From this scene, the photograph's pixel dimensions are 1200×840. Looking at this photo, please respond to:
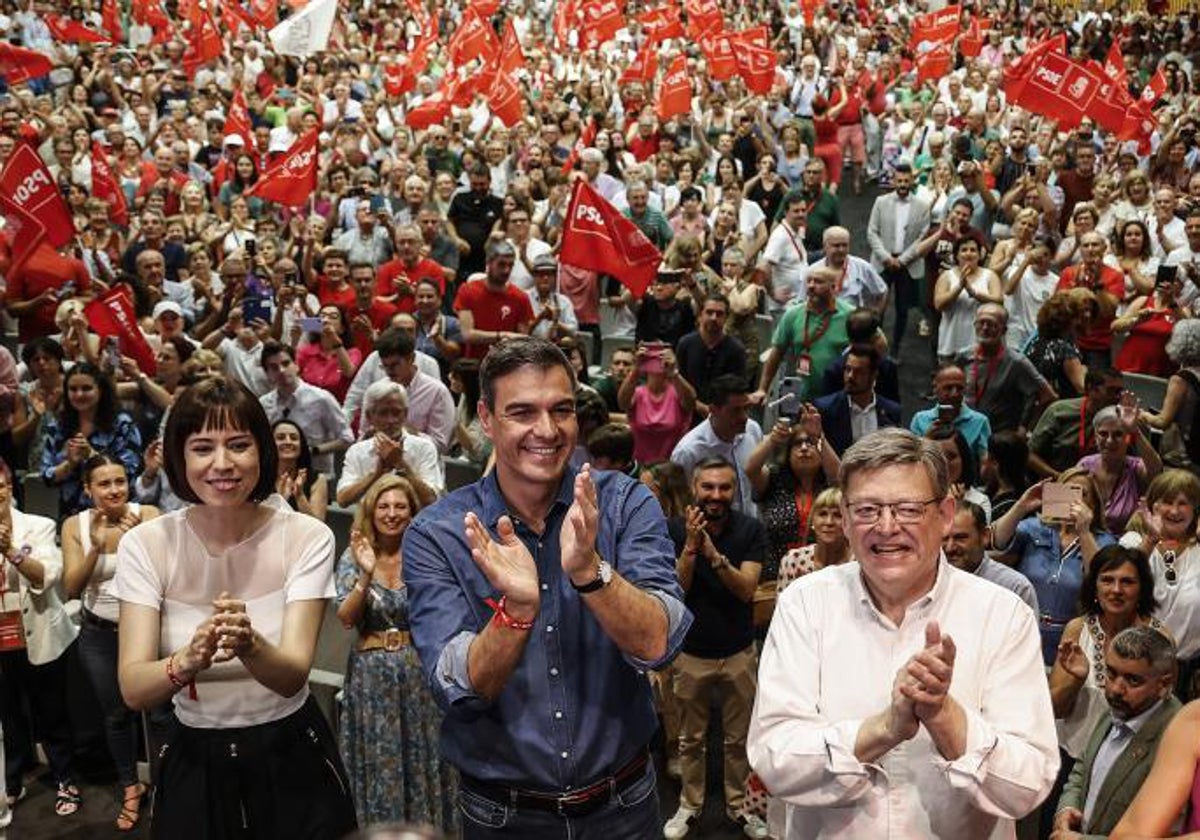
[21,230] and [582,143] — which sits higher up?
[582,143]

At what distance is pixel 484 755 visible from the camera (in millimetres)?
2904

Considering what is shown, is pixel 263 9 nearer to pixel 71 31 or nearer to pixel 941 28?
pixel 71 31

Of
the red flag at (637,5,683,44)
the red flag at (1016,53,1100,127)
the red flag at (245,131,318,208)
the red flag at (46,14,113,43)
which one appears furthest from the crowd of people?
the red flag at (1016,53,1100,127)

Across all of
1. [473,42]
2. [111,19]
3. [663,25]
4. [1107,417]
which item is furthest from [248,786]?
[111,19]

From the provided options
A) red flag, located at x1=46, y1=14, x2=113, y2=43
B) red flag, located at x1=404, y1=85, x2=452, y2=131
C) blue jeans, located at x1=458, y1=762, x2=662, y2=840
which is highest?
red flag, located at x1=46, y1=14, x2=113, y2=43

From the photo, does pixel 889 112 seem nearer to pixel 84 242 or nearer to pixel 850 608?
pixel 84 242

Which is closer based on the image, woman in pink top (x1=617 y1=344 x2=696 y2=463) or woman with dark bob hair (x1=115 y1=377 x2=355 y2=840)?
woman with dark bob hair (x1=115 y1=377 x2=355 y2=840)

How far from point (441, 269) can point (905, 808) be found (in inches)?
340

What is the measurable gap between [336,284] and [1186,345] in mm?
5412

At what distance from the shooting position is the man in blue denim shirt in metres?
2.88

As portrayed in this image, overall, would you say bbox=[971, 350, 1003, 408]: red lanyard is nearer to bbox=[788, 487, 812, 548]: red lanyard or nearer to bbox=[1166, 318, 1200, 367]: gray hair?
bbox=[1166, 318, 1200, 367]: gray hair

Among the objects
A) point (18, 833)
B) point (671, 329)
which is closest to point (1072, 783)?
point (18, 833)

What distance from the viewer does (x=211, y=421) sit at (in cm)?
333

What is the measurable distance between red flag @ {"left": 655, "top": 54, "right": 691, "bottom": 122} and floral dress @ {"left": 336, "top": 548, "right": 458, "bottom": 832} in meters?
11.0
